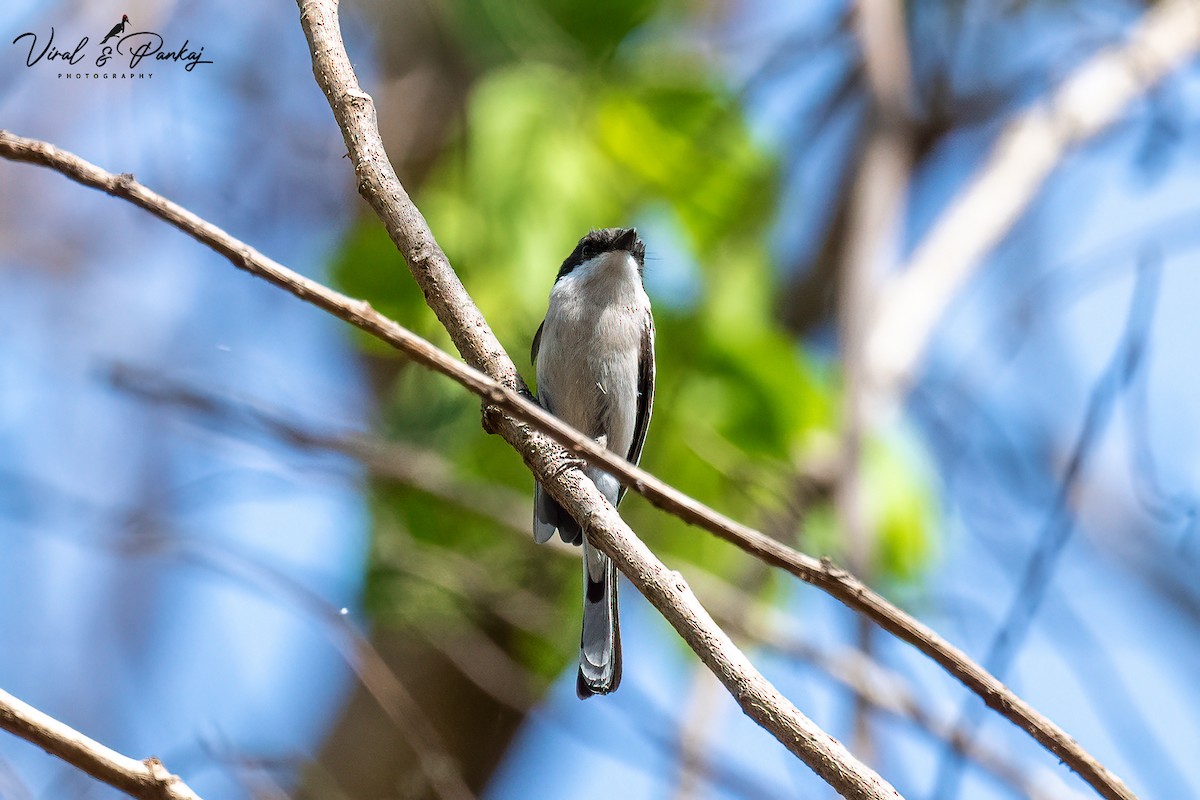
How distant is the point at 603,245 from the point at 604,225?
0.12 metres

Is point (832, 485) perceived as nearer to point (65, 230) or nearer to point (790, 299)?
point (790, 299)

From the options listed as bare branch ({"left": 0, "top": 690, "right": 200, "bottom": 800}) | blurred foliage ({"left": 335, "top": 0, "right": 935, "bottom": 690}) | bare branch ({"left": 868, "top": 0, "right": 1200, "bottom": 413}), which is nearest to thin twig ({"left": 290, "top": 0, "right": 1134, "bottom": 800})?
bare branch ({"left": 0, "top": 690, "right": 200, "bottom": 800})

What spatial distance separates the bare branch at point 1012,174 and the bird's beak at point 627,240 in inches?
57.3

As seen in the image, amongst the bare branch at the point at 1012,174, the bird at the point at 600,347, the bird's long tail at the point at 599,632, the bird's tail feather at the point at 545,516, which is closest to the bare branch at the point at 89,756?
the bird's long tail at the point at 599,632

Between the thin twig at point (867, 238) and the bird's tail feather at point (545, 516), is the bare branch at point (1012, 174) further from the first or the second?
the bird's tail feather at point (545, 516)

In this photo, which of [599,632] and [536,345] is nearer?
[599,632]

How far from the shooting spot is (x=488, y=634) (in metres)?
4.64

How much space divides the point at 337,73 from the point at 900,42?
12.3 feet

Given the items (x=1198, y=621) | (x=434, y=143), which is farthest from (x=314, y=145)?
(x=1198, y=621)

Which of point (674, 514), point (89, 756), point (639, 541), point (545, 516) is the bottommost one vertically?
point (89, 756)

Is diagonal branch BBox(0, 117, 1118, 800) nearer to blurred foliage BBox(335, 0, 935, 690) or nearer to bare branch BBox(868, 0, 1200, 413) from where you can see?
blurred foliage BBox(335, 0, 935, 690)

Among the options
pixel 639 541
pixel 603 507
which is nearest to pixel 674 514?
pixel 639 541

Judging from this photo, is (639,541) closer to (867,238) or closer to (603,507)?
(603,507)

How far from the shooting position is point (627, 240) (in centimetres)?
361
